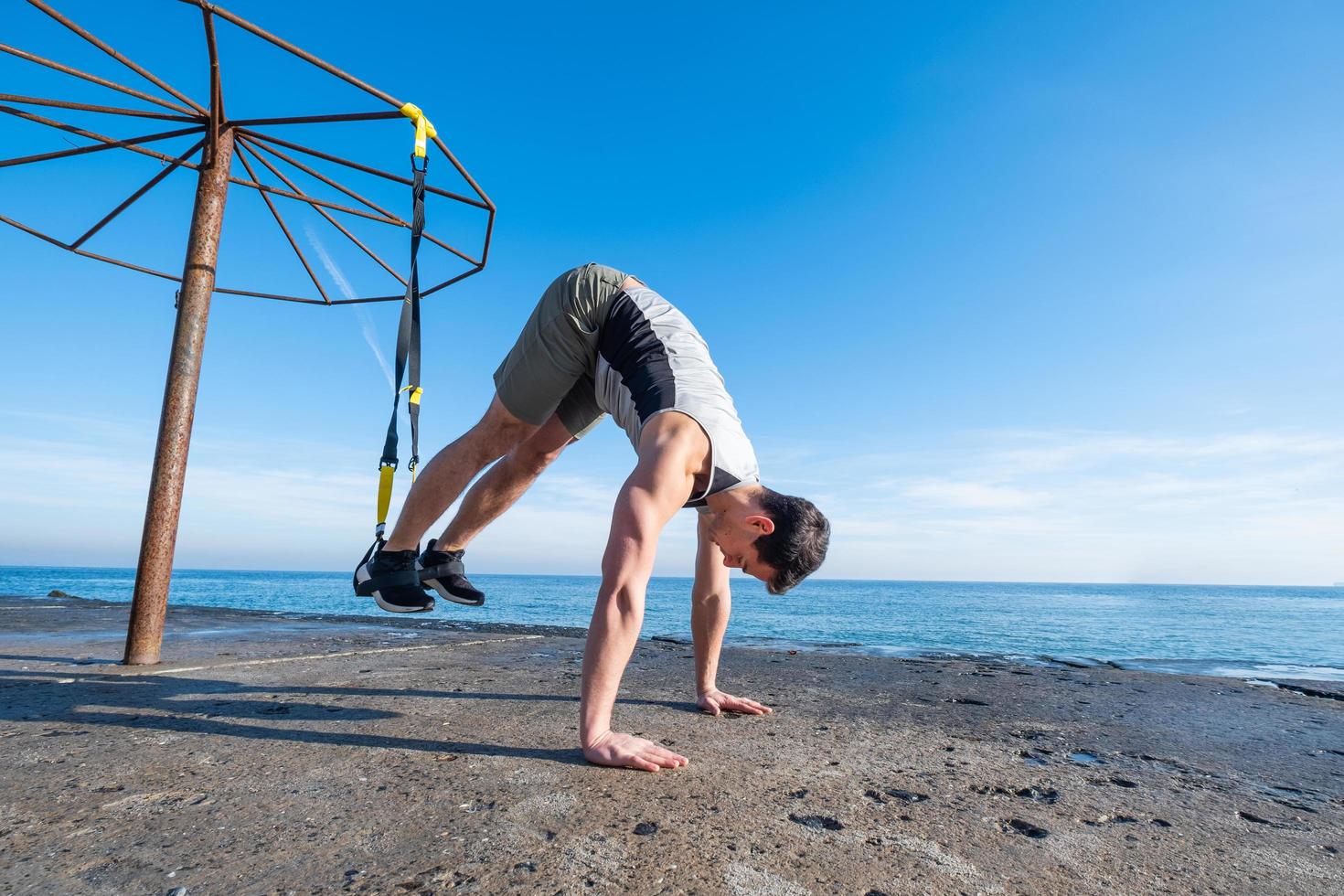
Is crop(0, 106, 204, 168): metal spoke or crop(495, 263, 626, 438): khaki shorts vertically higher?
crop(0, 106, 204, 168): metal spoke

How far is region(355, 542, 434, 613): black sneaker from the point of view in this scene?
10.9 feet

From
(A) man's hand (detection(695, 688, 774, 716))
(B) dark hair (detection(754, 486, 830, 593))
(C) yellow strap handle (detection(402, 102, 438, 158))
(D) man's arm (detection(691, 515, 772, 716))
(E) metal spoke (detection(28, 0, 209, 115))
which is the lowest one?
(A) man's hand (detection(695, 688, 774, 716))

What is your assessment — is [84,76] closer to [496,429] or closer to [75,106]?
[75,106]

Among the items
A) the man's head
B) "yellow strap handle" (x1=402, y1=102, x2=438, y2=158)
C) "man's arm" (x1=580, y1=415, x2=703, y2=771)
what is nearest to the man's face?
the man's head

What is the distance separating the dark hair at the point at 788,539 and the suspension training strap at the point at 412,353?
5.22 ft

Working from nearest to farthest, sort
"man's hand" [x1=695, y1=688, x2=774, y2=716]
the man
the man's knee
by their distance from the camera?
the man
"man's hand" [x1=695, y1=688, x2=774, y2=716]
the man's knee

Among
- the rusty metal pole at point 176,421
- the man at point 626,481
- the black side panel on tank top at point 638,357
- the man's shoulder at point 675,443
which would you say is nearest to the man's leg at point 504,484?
the man at point 626,481

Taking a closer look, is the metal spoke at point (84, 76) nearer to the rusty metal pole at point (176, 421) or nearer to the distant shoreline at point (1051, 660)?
the rusty metal pole at point (176, 421)

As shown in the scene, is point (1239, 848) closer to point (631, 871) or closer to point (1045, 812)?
point (1045, 812)

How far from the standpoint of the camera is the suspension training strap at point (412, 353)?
3.10 meters

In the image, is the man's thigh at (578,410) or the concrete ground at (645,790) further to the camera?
the man's thigh at (578,410)

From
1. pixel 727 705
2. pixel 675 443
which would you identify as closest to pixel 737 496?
pixel 675 443

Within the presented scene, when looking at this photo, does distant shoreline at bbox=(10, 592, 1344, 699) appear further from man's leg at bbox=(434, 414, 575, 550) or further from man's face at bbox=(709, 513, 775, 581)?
man's face at bbox=(709, 513, 775, 581)

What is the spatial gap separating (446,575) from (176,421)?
185 centimetres
